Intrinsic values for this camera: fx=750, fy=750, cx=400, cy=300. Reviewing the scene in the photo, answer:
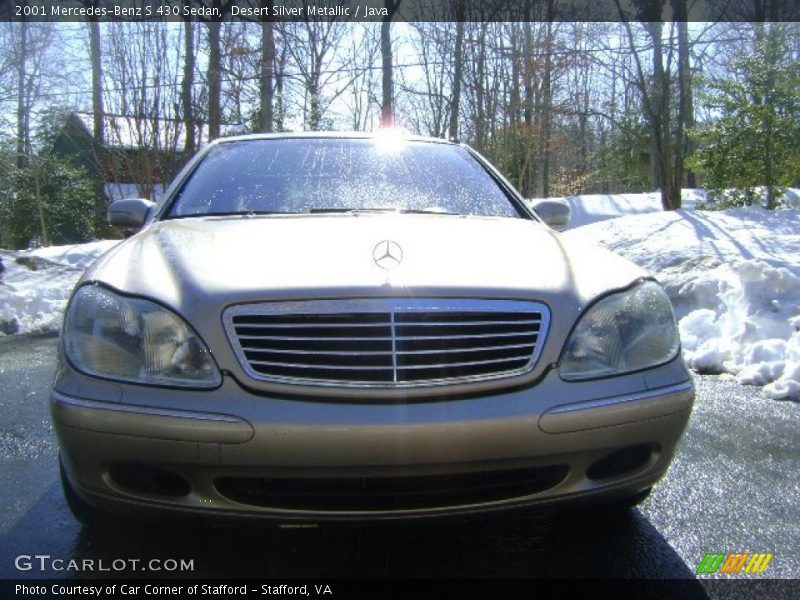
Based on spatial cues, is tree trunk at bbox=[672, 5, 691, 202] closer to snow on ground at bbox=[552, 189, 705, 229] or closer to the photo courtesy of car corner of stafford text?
snow on ground at bbox=[552, 189, 705, 229]

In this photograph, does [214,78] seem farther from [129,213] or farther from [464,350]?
[464,350]

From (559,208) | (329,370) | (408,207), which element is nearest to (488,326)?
(329,370)

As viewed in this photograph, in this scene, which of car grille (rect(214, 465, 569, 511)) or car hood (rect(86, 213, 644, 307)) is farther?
car hood (rect(86, 213, 644, 307))

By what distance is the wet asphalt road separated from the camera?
7.48 feet

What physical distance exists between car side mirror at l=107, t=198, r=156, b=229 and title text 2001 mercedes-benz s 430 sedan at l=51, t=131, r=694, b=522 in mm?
1207

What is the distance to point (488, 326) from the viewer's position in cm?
209

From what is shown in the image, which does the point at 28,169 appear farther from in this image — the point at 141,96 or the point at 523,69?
the point at 523,69

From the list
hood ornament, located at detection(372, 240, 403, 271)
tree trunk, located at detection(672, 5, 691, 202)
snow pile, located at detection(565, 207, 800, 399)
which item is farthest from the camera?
tree trunk, located at detection(672, 5, 691, 202)

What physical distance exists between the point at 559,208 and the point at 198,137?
16125 millimetres

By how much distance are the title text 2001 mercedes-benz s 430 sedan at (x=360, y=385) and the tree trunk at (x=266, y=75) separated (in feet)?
54.7

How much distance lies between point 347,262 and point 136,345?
0.64 meters

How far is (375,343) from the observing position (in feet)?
6.60

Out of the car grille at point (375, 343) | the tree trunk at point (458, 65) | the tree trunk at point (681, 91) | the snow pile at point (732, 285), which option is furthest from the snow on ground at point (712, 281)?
the tree trunk at point (458, 65)

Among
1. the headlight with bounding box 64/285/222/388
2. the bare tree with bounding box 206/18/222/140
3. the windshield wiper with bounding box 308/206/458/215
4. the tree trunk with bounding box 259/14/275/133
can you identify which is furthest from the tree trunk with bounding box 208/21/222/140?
the headlight with bounding box 64/285/222/388
